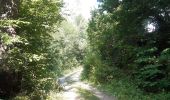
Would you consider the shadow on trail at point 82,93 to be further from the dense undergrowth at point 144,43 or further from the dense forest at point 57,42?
the dense undergrowth at point 144,43

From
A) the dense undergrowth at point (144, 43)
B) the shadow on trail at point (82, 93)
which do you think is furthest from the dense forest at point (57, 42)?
the shadow on trail at point (82, 93)

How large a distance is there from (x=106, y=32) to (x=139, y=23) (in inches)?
427

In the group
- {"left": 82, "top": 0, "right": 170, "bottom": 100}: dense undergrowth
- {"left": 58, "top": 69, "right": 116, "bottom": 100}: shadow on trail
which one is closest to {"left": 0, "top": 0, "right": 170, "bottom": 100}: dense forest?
{"left": 82, "top": 0, "right": 170, "bottom": 100}: dense undergrowth

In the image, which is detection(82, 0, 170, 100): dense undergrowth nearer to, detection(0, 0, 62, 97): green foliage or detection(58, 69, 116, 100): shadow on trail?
detection(58, 69, 116, 100): shadow on trail

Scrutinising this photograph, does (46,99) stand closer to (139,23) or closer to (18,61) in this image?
(18,61)

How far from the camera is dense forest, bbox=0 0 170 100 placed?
16391 millimetres

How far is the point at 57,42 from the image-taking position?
23.2 meters

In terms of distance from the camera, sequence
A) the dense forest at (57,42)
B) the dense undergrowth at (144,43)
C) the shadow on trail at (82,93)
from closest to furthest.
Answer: the dense forest at (57,42) → the dense undergrowth at (144,43) → the shadow on trail at (82,93)

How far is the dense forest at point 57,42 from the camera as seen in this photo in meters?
16.4

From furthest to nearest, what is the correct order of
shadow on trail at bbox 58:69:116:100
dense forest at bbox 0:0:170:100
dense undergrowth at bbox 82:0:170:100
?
shadow on trail at bbox 58:69:116:100
dense undergrowth at bbox 82:0:170:100
dense forest at bbox 0:0:170:100

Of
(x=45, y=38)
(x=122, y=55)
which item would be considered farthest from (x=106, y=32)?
(x=45, y=38)

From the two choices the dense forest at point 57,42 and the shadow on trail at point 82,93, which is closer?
the dense forest at point 57,42

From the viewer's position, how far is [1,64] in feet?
52.8

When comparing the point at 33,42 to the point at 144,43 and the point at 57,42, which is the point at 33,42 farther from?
the point at 144,43
